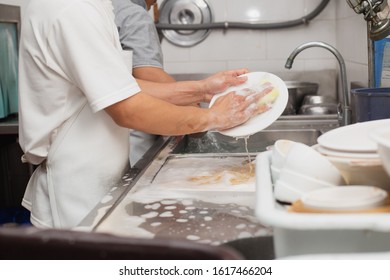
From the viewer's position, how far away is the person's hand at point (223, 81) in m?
1.90

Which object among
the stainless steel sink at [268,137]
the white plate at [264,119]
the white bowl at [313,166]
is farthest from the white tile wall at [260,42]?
the white bowl at [313,166]

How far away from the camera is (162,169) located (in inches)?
73.6

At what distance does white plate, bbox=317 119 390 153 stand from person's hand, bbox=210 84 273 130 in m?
0.64

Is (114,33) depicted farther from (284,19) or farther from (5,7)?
(284,19)

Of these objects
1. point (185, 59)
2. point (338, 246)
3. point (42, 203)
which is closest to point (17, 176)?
point (185, 59)

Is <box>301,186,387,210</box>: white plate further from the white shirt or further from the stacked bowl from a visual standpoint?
the white shirt

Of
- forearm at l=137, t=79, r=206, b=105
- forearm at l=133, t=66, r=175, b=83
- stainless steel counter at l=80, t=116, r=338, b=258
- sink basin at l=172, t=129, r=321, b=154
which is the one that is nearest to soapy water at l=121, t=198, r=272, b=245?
stainless steel counter at l=80, t=116, r=338, b=258

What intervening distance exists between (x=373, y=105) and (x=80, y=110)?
2.76ft

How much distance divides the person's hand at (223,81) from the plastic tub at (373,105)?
1.48 ft

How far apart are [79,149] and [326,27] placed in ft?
7.77

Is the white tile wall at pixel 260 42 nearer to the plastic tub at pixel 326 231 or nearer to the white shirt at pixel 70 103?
the white shirt at pixel 70 103

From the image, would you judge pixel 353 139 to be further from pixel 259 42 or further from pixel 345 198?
pixel 259 42

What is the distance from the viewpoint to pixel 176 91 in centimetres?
209

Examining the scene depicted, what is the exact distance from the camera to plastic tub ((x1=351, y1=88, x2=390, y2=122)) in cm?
149
